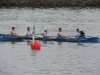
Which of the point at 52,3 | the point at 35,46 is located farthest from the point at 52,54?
the point at 52,3

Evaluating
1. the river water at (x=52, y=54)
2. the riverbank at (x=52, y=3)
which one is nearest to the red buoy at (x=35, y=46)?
the river water at (x=52, y=54)

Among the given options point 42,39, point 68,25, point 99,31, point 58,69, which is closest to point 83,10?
point 68,25

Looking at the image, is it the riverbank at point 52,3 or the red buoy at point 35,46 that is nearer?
the red buoy at point 35,46

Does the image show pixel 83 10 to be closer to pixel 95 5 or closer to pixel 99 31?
pixel 95 5

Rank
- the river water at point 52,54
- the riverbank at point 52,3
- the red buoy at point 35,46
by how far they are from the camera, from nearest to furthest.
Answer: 1. the river water at point 52,54
2. the red buoy at point 35,46
3. the riverbank at point 52,3

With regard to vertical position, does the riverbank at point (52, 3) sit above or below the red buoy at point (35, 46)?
above

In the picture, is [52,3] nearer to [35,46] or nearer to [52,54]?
[35,46]

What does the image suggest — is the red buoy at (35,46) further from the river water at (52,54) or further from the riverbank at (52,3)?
the riverbank at (52,3)

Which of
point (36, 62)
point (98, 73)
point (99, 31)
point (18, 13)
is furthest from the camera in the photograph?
point (18, 13)

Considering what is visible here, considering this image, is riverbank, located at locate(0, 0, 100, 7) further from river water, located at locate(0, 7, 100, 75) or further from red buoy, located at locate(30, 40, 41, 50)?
red buoy, located at locate(30, 40, 41, 50)

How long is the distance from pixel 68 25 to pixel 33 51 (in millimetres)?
28652

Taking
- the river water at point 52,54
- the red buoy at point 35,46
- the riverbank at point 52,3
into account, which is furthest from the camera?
the riverbank at point 52,3

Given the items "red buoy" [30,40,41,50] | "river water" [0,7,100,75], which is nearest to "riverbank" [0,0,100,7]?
"river water" [0,7,100,75]

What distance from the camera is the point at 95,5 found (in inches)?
4338
